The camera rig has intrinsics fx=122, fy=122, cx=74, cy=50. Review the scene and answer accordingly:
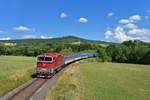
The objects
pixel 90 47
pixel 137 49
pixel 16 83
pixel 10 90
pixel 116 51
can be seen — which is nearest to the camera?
pixel 10 90

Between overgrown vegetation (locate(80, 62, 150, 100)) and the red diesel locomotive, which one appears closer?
overgrown vegetation (locate(80, 62, 150, 100))

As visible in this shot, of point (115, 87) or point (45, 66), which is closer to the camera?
point (115, 87)

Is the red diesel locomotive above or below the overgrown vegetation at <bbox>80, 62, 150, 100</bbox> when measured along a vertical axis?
above

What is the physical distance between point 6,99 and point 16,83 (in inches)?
166

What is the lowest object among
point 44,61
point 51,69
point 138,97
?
point 138,97

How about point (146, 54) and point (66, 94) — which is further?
point (146, 54)

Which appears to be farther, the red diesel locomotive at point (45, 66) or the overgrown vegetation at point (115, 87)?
the red diesel locomotive at point (45, 66)

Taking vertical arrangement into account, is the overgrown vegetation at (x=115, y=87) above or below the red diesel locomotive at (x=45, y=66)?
below

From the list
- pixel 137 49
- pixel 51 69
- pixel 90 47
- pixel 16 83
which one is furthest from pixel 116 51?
pixel 16 83

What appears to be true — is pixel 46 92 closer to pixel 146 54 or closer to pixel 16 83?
pixel 16 83

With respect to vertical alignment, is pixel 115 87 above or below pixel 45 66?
below

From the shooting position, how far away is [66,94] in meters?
12.1

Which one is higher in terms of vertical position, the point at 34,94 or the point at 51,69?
the point at 51,69

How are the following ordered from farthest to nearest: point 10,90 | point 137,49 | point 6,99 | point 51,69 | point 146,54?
1. point 137,49
2. point 146,54
3. point 51,69
4. point 10,90
5. point 6,99
